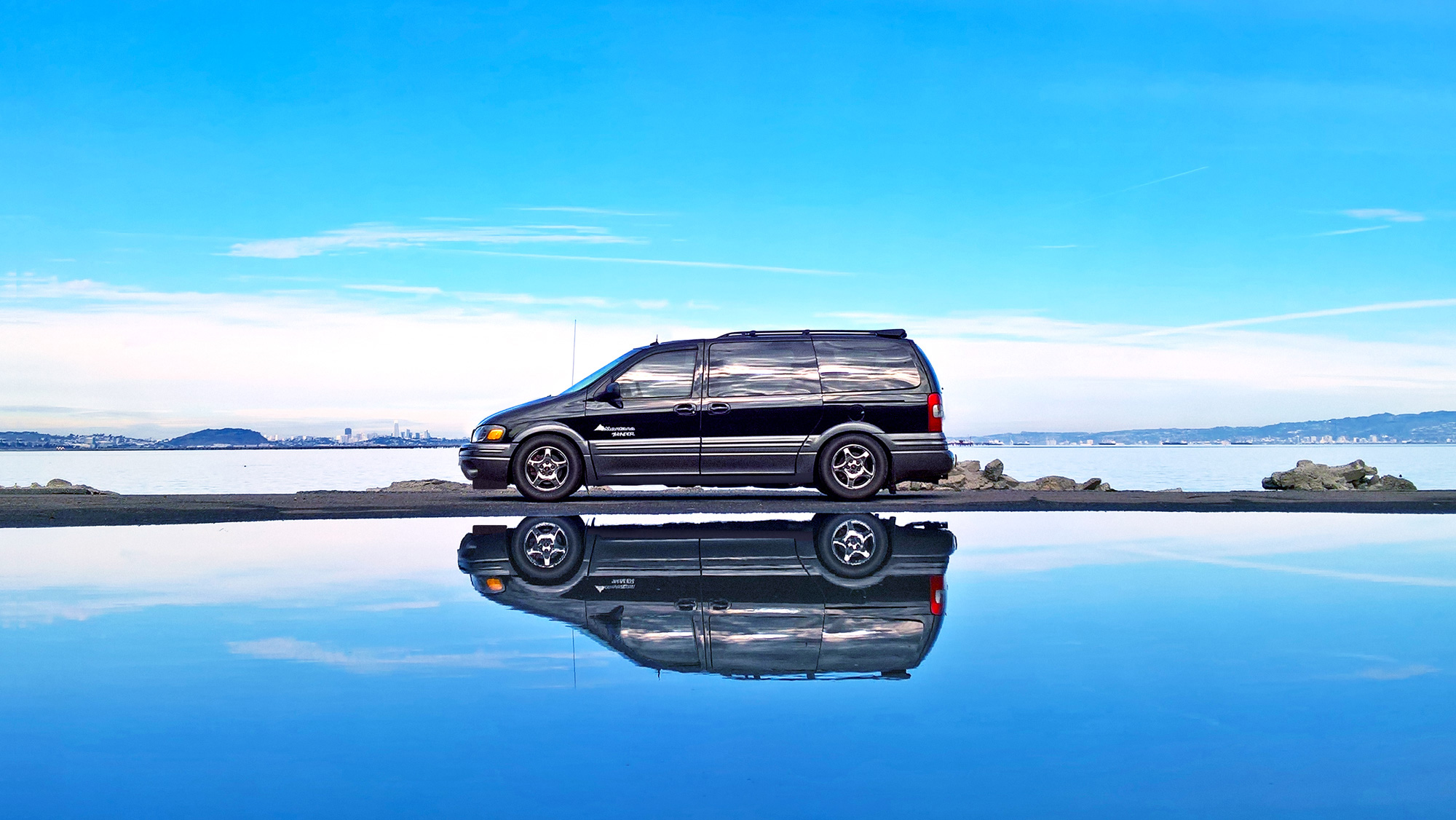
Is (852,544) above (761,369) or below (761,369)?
below

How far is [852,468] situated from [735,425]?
1573 mm

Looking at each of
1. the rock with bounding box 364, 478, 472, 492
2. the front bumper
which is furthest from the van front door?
the rock with bounding box 364, 478, 472, 492

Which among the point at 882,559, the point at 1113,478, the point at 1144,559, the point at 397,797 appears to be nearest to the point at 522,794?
the point at 397,797

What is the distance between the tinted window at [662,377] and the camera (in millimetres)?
14695

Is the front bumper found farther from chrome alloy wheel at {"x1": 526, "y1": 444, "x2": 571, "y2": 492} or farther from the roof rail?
the roof rail

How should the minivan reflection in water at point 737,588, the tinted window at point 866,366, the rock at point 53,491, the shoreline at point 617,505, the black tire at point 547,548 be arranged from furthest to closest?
1. the rock at point 53,491
2. the tinted window at point 866,366
3. the shoreline at point 617,505
4. the black tire at point 547,548
5. the minivan reflection in water at point 737,588

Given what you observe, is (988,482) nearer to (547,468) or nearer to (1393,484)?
(1393,484)

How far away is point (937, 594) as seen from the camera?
22.3 feet

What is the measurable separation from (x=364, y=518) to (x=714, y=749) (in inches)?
394

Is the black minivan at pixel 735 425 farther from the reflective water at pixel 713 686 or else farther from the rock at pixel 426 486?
the rock at pixel 426 486

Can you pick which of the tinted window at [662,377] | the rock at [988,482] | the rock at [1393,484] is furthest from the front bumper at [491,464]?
the rock at [1393,484]

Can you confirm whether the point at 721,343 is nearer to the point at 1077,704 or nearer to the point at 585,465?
the point at 585,465

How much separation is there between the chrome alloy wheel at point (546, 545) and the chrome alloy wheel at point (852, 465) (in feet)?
14.4

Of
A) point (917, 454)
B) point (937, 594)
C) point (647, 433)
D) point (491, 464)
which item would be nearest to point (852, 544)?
point (937, 594)
